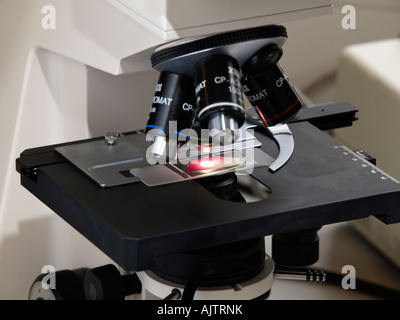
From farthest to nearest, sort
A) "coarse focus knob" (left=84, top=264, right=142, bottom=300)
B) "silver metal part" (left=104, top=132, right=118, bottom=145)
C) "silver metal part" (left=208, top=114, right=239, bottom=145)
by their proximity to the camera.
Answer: "silver metal part" (left=104, top=132, right=118, bottom=145)
"coarse focus knob" (left=84, top=264, right=142, bottom=300)
"silver metal part" (left=208, top=114, right=239, bottom=145)

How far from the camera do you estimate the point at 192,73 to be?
0.76 metres

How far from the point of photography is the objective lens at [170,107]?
76 cm

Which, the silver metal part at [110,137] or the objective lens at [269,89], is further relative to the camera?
the silver metal part at [110,137]

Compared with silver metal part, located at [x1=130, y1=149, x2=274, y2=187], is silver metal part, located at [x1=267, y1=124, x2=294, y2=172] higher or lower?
higher

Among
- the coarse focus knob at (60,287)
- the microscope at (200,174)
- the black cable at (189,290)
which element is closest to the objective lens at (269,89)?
the microscope at (200,174)

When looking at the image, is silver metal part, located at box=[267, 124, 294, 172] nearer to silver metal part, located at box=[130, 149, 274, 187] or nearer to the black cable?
silver metal part, located at box=[130, 149, 274, 187]

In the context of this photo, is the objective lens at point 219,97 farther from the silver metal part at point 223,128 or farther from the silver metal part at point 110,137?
the silver metal part at point 110,137

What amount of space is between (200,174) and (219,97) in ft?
0.50

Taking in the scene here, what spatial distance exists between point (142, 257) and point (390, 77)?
0.73m

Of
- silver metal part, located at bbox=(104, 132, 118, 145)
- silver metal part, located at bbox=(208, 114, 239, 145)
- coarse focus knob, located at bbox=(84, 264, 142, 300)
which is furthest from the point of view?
silver metal part, located at bbox=(104, 132, 118, 145)

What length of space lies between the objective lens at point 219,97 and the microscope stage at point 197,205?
0.27 ft

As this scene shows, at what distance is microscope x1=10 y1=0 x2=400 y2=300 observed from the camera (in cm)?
72

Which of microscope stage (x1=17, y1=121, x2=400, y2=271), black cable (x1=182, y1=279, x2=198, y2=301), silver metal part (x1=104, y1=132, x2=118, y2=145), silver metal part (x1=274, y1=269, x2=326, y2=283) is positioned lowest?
silver metal part (x1=274, y1=269, x2=326, y2=283)

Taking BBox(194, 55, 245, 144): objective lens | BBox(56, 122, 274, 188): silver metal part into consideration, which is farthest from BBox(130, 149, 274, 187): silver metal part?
BBox(194, 55, 245, 144): objective lens
